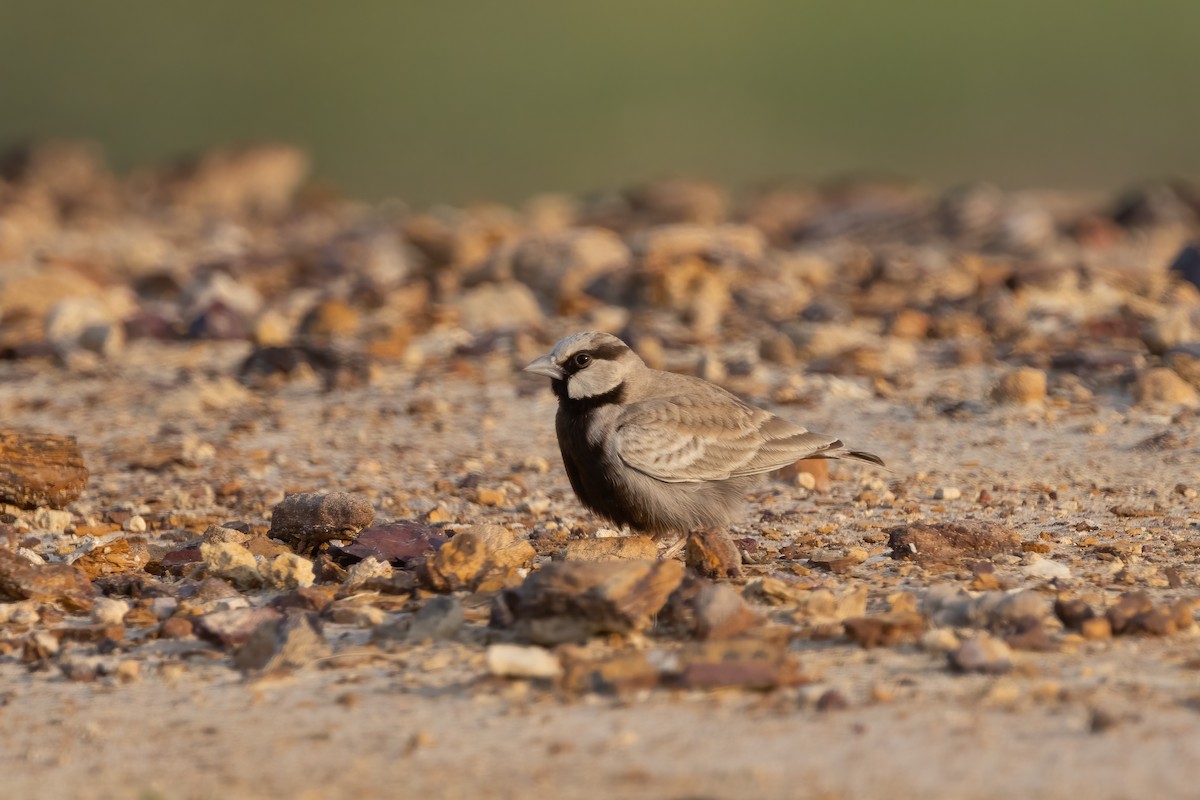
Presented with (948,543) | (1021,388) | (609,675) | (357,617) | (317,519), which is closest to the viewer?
(609,675)

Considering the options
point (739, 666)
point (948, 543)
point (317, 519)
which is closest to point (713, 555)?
point (948, 543)

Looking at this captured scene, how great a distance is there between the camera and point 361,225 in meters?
15.0

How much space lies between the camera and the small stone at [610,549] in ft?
16.3

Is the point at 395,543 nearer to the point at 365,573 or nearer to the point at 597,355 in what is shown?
the point at 365,573

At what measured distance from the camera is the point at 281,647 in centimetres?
388

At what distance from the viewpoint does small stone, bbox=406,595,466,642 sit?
409cm

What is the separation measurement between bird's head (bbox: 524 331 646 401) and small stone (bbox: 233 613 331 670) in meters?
1.70

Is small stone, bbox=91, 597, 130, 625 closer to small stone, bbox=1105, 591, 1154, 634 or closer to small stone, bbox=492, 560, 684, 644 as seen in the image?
small stone, bbox=492, 560, 684, 644

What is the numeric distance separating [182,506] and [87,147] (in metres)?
15.8

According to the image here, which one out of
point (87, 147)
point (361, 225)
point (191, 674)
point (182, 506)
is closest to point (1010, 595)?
point (191, 674)

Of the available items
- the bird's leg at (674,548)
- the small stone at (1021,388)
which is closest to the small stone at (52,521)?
the bird's leg at (674,548)

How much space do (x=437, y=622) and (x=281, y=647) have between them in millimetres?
432

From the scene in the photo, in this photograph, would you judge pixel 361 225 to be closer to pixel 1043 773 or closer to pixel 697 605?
A: pixel 697 605

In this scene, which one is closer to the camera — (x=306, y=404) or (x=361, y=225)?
(x=306, y=404)
